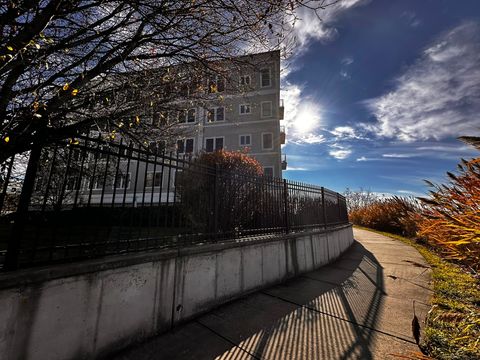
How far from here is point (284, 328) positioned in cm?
352

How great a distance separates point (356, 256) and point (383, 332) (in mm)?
5998

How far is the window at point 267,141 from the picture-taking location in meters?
26.5

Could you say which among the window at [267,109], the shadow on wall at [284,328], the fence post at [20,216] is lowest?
the shadow on wall at [284,328]

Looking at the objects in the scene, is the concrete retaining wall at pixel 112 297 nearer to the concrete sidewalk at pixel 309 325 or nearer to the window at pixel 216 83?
the concrete sidewalk at pixel 309 325

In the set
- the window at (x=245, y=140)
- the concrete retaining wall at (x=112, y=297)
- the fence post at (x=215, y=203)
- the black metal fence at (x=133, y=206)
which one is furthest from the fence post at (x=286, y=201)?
the window at (x=245, y=140)

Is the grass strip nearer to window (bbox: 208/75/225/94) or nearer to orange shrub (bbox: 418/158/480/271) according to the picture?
orange shrub (bbox: 418/158/480/271)

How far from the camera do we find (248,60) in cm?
562

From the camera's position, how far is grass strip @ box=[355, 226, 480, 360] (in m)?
2.77

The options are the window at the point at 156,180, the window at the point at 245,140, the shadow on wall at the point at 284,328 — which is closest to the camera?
the shadow on wall at the point at 284,328

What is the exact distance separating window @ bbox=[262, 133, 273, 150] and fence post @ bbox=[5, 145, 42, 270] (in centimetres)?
2467

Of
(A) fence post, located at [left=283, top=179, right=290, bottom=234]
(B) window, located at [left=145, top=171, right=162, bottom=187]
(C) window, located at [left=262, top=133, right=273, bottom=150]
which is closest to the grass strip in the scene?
(A) fence post, located at [left=283, top=179, right=290, bottom=234]

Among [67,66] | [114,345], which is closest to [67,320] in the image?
[114,345]

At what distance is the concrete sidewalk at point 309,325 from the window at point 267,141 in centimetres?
2143

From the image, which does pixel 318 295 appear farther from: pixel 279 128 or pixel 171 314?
pixel 279 128
